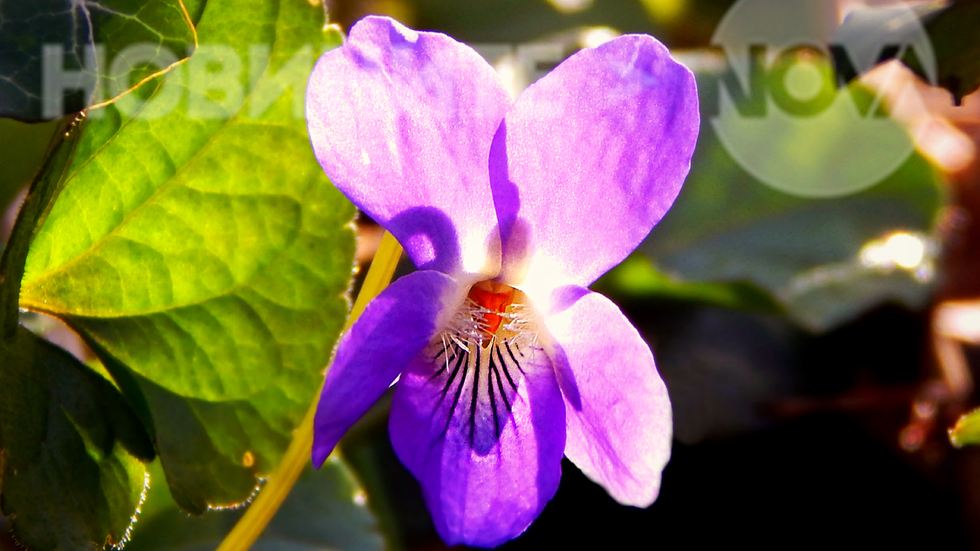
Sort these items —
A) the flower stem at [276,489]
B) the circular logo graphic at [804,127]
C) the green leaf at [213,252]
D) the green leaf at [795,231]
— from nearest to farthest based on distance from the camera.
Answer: the green leaf at [213,252] < the flower stem at [276,489] < the green leaf at [795,231] < the circular logo graphic at [804,127]

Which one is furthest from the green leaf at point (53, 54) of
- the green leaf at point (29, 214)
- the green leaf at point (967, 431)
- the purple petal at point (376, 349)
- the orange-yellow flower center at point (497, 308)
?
the green leaf at point (967, 431)

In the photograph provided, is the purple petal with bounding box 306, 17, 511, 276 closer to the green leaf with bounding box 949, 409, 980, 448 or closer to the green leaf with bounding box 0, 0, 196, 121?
the green leaf with bounding box 0, 0, 196, 121

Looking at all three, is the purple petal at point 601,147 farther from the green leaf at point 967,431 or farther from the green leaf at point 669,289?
the green leaf at point 669,289

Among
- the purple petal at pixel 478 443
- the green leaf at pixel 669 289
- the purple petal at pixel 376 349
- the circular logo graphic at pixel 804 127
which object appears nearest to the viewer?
the purple petal at pixel 376 349

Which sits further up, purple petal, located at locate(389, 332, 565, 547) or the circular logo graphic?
purple petal, located at locate(389, 332, 565, 547)

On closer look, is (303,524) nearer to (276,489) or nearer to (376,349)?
(276,489)

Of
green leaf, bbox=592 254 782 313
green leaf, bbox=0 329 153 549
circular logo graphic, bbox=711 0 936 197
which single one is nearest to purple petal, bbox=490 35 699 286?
green leaf, bbox=0 329 153 549

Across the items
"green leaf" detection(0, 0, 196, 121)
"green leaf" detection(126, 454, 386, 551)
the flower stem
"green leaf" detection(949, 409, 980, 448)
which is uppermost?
"green leaf" detection(0, 0, 196, 121)
